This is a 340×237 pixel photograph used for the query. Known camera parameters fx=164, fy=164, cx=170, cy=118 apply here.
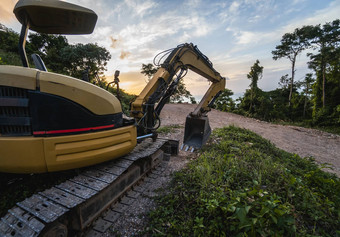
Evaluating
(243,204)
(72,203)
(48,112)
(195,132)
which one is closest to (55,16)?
(48,112)

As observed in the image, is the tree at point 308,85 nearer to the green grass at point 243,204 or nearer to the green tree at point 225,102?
the green tree at point 225,102

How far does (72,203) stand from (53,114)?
38.5 inches

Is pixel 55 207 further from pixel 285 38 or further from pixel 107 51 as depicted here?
pixel 285 38

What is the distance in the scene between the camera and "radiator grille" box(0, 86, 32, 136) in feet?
5.55

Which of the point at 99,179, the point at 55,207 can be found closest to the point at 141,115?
the point at 99,179

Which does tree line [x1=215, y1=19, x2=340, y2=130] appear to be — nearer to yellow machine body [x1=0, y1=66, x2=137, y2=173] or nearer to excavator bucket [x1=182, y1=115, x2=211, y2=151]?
excavator bucket [x1=182, y1=115, x2=211, y2=151]

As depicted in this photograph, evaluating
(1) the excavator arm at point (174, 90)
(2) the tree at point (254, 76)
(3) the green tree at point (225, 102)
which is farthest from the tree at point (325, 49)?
(1) the excavator arm at point (174, 90)

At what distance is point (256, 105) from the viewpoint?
16.8 metres

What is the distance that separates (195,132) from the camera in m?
5.29

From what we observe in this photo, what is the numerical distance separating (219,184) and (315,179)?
6.27ft

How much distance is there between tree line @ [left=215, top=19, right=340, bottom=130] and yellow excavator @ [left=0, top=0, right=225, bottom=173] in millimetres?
16726

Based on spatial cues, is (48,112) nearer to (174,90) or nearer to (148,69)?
(174,90)

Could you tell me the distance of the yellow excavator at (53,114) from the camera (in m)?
1.72

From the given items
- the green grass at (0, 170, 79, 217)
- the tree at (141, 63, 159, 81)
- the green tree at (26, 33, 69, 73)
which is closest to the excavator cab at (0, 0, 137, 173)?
the green grass at (0, 170, 79, 217)
